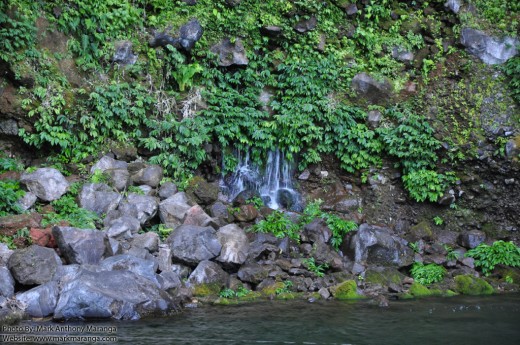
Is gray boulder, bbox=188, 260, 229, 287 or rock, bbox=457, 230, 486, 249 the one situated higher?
rock, bbox=457, 230, 486, 249

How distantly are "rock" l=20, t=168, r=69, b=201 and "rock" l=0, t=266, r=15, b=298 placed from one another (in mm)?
3160

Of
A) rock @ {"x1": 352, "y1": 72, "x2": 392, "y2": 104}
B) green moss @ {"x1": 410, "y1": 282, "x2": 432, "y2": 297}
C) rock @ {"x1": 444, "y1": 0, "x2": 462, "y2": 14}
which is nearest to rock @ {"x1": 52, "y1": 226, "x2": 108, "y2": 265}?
green moss @ {"x1": 410, "y1": 282, "x2": 432, "y2": 297}

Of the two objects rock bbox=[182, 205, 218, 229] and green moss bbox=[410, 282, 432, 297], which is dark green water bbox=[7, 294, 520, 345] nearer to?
green moss bbox=[410, 282, 432, 297]

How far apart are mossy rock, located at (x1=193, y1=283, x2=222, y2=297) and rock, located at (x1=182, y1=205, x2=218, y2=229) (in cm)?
193

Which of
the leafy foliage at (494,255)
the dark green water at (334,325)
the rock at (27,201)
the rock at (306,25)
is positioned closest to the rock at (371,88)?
the rock at (306,25)

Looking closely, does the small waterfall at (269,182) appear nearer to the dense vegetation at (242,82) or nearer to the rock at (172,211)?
the dense vegetation at (242,82)

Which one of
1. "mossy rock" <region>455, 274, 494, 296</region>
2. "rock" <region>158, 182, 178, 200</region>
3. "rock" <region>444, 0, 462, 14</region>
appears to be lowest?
"mossy rock" <region>455, 274, 494, 296</region>

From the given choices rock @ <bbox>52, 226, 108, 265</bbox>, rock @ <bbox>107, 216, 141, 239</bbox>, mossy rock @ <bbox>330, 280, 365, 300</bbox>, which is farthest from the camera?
mossy rock @ <bbox>330, 280, 365, 300</bbox>

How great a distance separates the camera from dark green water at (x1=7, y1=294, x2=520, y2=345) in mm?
7223

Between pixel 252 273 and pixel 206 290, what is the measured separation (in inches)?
47.6

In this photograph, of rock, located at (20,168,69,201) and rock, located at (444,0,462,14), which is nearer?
rock, located at (20,168,69,201)

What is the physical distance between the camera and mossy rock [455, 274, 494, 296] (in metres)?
11.6

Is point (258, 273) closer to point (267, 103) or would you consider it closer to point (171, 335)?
point (171, 335)

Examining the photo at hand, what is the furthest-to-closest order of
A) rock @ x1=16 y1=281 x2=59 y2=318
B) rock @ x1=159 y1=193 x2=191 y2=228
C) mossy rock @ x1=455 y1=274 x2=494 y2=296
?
1. rock @ x1=159 y1=193 x2=191 y2=228
2. mossy rock @ x1=455 y1=274 x2=494 y2=296
3. rock @ x1=16 y1=281 x2=59 y2=318
